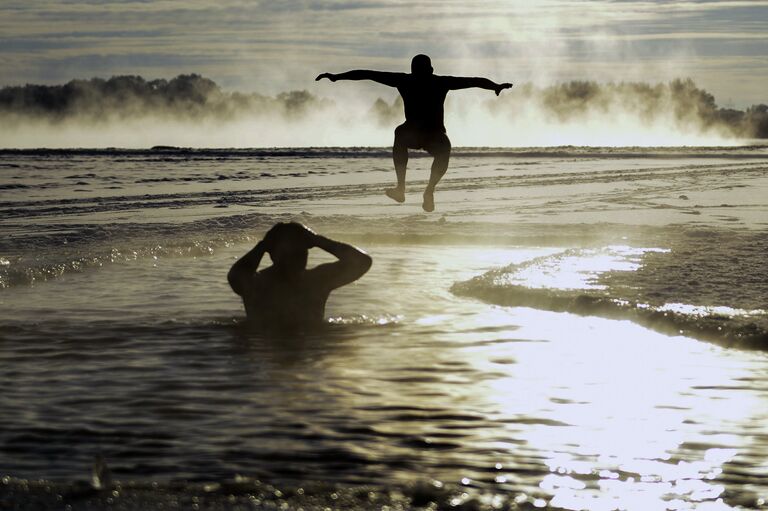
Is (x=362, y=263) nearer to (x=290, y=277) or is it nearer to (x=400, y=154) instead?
(x=290, y=277)

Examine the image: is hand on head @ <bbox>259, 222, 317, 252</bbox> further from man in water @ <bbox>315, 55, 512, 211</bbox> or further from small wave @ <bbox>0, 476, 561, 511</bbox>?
small wave @ <bbox>0, 476, 561, 511</bbox>

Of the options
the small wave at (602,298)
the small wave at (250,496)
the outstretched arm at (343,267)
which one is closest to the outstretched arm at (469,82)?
the small wave at (602,298)

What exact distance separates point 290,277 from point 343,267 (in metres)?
0.49

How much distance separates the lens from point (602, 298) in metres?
12.2

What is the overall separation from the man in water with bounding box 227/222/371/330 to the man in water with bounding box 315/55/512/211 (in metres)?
2.59

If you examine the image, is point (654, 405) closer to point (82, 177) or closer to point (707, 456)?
point (707, 456)

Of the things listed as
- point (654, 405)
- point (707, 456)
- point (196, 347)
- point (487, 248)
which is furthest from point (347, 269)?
point (487, 248)

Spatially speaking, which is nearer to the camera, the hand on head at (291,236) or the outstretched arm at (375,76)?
the hand on head at (291,236)

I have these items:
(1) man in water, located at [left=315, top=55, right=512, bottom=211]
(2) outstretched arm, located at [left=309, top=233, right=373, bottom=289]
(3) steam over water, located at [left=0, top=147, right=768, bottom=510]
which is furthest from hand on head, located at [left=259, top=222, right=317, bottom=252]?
(1) man in water, located at [left=315, top=55, right=512, bottom=211]

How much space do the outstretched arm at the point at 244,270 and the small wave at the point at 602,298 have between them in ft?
11.0

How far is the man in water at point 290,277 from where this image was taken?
389 inches

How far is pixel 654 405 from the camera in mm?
8055

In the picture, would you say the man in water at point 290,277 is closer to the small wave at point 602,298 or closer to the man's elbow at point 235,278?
the man's elbow at point 235,278

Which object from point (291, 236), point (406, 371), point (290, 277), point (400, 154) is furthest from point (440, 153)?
point (406, 371)
